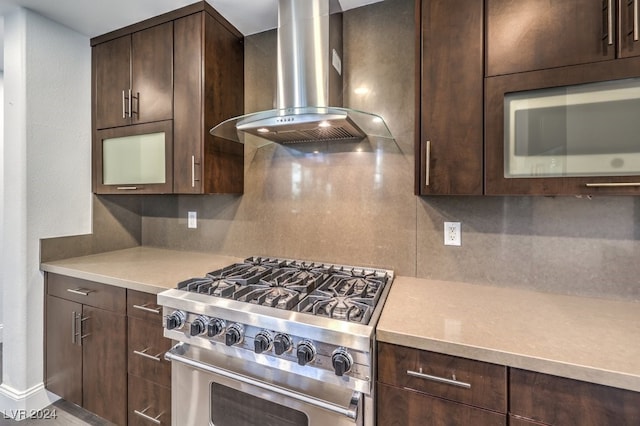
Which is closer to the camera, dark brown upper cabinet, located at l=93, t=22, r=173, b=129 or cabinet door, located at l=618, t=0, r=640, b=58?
cabinet door, located at l=618, t=0, r=640, b=58

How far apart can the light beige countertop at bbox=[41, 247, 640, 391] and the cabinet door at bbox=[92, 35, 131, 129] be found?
1.05m

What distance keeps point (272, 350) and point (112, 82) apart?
206 cm

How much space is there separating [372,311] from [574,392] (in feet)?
1.95

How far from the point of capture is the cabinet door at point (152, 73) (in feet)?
5.78

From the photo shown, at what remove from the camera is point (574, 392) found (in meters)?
0.79

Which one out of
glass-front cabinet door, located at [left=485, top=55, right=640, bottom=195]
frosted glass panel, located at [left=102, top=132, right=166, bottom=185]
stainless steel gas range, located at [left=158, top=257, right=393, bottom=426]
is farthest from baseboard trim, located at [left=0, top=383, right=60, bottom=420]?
glass-front cabinet door, located at [left=485, top=55, right=640, bottom=195]

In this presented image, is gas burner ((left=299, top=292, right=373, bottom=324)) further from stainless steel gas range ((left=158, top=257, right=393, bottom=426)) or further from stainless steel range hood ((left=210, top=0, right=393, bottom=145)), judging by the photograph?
stainless steel range hood ((left=210, top=0, right=393, bottom=145))

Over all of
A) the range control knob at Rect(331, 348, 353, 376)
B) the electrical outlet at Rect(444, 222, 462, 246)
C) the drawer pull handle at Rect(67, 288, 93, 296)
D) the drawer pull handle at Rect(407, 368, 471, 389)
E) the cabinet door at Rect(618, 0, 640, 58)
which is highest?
the cabinet door at Rect(618, 0, 640, 58)

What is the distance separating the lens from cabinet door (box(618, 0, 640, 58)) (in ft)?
3.10

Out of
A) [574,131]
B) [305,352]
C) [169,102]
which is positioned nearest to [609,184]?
[574,131]

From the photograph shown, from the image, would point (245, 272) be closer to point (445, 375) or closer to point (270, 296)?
point (270, 296)

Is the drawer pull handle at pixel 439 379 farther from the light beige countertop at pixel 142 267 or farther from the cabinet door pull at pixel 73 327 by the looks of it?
the cabinet door pull at pixel 73 327

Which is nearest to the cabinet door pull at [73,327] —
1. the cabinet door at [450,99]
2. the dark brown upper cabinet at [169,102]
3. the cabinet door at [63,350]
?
the cabinet door at [63,350]

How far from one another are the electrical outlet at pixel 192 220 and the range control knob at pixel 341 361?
164cm
